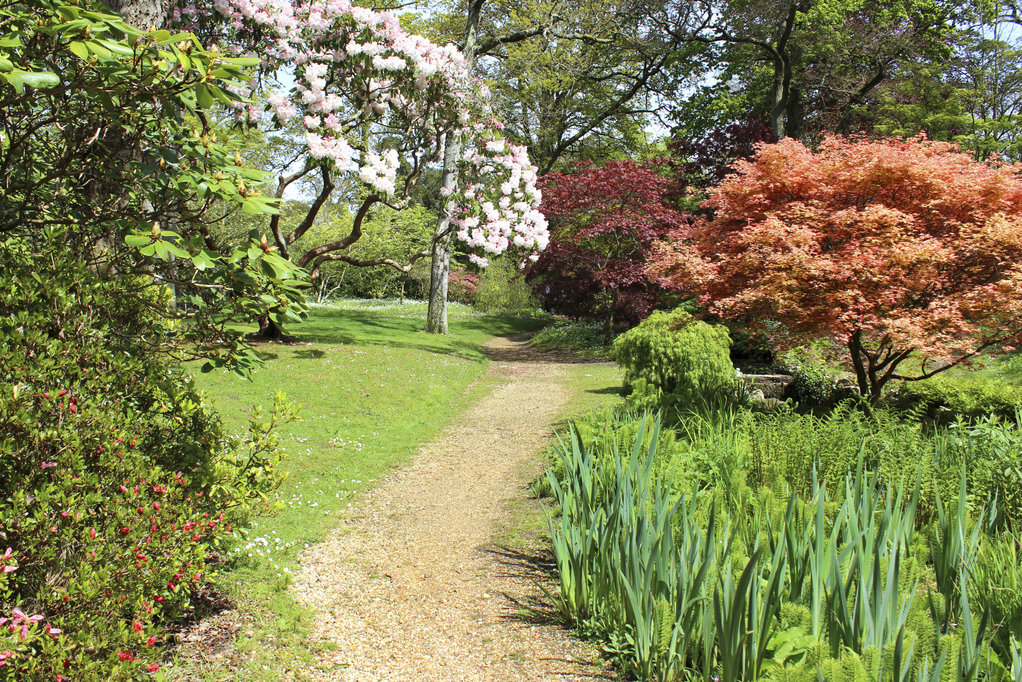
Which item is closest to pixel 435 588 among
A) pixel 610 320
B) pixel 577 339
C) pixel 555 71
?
pixel 610 320

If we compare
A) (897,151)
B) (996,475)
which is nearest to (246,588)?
(996,475)

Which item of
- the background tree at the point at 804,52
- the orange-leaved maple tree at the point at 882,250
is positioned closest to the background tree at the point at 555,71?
the background tree at the point at 804,52

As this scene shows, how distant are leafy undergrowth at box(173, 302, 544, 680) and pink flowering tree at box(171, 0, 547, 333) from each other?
220 cm

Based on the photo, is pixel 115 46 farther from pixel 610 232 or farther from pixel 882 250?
pixel 610 232

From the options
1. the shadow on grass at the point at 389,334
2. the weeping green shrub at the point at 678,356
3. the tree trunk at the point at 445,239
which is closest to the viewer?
the weeping green shrub at the point at 678,356

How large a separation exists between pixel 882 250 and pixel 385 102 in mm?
9133

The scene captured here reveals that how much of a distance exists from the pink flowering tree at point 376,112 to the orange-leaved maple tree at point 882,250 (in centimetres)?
675

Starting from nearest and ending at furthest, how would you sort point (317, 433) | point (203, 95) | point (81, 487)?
point (203, 95)
point (81, 487)
point (317, 433)

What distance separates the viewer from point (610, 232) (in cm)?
1630

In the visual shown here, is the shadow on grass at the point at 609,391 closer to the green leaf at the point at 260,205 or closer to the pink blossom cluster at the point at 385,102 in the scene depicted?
the pink blossom cluster at the point at 385,102

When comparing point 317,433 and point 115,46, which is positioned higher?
point 115,46

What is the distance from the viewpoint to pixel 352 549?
4262mm

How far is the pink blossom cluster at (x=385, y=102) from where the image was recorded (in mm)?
10297

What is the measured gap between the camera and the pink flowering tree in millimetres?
10305
